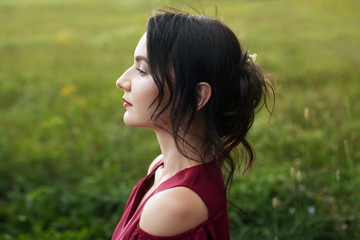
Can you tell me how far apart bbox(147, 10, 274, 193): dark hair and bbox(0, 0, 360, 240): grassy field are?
0.37 meters

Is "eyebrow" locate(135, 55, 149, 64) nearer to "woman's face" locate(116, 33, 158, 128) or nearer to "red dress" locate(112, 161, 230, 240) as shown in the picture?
"woman's face" locate(116, 33, 158, 128)

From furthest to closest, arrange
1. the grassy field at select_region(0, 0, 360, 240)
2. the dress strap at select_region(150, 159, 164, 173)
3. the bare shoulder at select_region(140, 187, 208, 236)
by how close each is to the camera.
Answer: the grassy field at select_region(0, 0, 360, 240) < the dress strap at select_region(150, 159, 164, 173) < the bare shoulder at select_region(140, 187, 208, 236)

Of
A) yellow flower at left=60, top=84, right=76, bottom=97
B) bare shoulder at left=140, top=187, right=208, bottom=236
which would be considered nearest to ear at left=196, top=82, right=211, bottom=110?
bare shoulder at left=140, top=187, right=208, bottom=236

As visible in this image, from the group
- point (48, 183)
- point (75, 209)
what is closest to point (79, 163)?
point (48, 183)

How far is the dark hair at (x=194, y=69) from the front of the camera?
51.1 inches

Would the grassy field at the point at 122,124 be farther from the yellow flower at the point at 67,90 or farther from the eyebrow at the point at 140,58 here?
the eyebrow at the point at 140,58

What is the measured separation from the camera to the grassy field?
254cm

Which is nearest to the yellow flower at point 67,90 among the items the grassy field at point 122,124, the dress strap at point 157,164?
the grassy field at point 122,124

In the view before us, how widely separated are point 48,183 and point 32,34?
348cm

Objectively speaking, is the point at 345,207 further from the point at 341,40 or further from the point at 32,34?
the point at 32,34

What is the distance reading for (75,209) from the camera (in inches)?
111

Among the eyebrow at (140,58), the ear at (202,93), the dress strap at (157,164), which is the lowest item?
the dress strap at (157,164)

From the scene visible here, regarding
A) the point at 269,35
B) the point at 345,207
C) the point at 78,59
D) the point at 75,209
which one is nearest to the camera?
the point at 345,207

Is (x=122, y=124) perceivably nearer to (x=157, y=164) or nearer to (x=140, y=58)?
(x=157, y=164)
